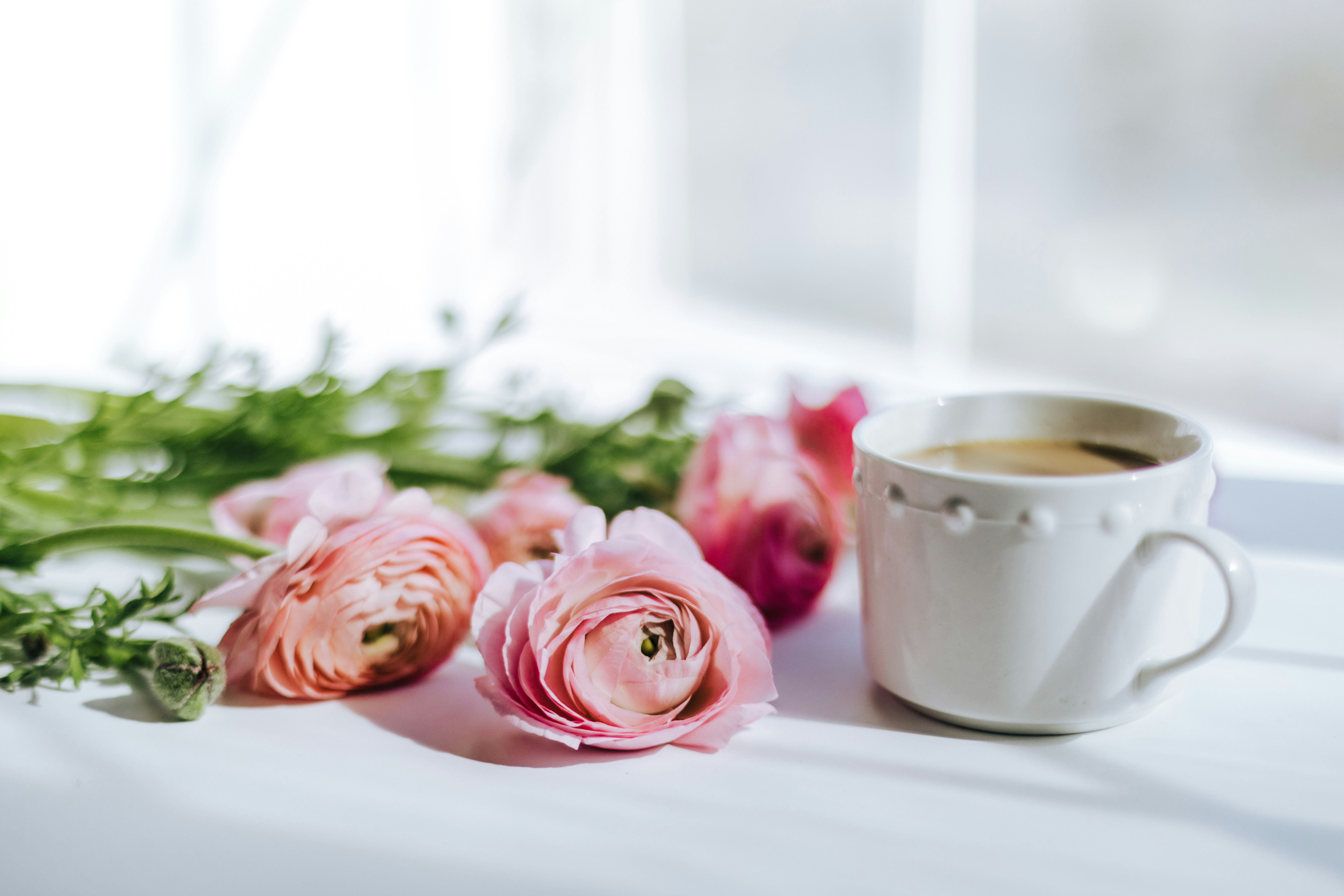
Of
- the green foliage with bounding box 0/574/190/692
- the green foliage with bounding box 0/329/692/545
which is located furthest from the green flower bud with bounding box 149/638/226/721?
the green foliage with bounding box 0/329/692/545

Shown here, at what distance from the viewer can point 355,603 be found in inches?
17.0

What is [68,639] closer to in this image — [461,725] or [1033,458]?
[461,725]

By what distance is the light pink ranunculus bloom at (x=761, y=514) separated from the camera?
50 cm

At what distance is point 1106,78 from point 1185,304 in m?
1.55

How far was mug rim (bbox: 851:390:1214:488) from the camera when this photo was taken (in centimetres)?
37

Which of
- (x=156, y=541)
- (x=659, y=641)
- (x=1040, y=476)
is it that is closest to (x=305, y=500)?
(x=156, y=541)

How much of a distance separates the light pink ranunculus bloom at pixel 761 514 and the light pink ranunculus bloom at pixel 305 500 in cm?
15

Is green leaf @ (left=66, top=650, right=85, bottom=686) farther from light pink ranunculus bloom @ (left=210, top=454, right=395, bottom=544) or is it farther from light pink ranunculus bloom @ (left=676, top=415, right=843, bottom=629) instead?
light pink ranunculus bloom @ (left=676, top=415, right=843, bottom=629)

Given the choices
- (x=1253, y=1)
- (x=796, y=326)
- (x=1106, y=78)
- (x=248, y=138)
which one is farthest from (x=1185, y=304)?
(x=248, y=138)

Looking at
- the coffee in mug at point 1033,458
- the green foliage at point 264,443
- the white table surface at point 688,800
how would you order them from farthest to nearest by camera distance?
the green foliage at point 264,443 → the coffee in mug at point 1033,458 → the white table surface at point 688,800

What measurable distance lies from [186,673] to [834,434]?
335 millimetres

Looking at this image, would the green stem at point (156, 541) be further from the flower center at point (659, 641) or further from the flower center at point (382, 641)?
the flower center at point (659, 641)

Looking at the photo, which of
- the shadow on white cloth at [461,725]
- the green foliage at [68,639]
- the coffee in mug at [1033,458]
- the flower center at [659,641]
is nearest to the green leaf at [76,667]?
the green foliage at [68,639]

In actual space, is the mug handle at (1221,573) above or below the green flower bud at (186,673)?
above
